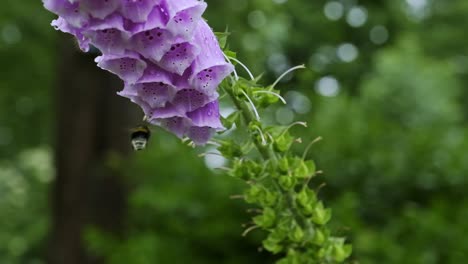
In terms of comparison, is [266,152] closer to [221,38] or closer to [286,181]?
[286,181]

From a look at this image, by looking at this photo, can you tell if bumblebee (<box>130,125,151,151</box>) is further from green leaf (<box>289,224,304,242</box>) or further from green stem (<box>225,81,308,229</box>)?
green leaf (<box>289,224,304,242</box>)

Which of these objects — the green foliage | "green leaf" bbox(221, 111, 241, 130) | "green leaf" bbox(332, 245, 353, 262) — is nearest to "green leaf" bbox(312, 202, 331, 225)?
the green foliage

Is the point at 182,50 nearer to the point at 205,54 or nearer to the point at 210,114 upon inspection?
the point at 205,54

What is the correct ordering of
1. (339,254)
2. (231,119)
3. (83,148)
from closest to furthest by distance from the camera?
(231,119)
(339,254)
(83,148)

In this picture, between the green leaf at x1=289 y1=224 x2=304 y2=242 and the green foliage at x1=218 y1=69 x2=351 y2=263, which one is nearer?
the green foliage at x1=218 y1=69 x2=351 y2=263

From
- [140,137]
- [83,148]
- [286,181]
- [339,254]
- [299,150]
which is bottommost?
[339,254]

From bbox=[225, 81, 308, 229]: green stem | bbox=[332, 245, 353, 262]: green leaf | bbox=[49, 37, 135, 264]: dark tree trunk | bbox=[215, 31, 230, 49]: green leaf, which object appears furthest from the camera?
bbox=[49, 37, 135, 264]: dark tree trunk

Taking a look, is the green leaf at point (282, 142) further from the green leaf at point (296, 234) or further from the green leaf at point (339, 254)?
the green leaf at point (339, 254)

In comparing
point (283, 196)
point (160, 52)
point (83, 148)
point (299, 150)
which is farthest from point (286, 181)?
point (83, 148)
